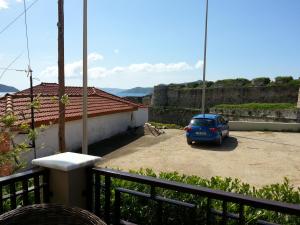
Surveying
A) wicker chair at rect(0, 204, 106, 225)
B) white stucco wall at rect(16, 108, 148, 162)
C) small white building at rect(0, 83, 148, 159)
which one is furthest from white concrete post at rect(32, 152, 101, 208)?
white stucco wall at rect(16, 108, 148, 162)

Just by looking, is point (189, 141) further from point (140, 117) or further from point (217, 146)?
point (140, 117)

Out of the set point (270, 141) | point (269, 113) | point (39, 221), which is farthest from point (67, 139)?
point (269, 113)

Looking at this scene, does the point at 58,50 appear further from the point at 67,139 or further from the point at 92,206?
the point at 92,206

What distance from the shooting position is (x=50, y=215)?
7.78 feet

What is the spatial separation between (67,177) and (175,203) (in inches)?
41.0

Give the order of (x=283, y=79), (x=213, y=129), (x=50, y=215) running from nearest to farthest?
Answer: (x=50, y=215) → (x=213, y=129) → (x=283, y=79)

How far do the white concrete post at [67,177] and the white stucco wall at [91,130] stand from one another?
6988 mm

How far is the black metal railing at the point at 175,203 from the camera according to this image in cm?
212

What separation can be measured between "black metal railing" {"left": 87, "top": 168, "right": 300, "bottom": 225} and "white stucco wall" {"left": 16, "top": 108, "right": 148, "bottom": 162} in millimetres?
6689

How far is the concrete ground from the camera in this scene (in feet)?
32.9

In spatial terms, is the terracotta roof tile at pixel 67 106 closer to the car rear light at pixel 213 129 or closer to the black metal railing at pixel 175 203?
the car rear light at pixel 213 129

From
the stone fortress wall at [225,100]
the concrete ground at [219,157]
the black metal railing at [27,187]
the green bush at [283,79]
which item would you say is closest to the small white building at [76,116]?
the concrete ground at [219,157]

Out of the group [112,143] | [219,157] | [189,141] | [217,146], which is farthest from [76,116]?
[217,146]

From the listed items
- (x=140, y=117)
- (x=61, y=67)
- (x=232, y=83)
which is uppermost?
(x=232, y=83)
